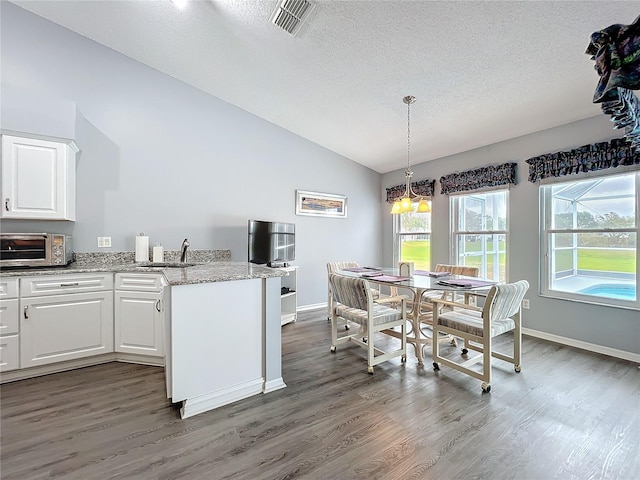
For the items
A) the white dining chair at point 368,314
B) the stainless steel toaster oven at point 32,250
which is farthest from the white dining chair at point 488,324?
the stainless steel toaster oven at point 32,250

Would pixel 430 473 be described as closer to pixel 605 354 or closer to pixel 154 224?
pixel 605 354

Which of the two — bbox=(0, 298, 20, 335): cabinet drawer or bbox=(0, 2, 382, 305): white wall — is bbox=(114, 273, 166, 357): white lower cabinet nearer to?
bbox=(0, 298, 20, 335): cabinet drawer

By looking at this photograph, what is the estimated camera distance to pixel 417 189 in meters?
4.86

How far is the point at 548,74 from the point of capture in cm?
256

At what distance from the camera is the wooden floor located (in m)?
Result: 1.51

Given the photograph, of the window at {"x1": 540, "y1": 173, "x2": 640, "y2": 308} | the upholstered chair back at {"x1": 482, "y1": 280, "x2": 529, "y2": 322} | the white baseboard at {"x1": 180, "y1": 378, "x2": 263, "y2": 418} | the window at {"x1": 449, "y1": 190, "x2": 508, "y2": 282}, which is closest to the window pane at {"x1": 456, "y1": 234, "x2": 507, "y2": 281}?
the window at {"x1": 449, "y1": 190, "x2": 508, "y2": 282}

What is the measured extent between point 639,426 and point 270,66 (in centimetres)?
419

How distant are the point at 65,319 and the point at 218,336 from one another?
1.67 m

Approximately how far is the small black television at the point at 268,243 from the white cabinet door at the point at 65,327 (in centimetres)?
163

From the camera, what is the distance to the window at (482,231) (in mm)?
3922

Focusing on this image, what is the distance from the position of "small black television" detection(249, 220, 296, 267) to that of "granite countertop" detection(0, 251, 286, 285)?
0.48 meters

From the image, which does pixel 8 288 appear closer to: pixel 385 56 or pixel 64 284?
pixel 64 284

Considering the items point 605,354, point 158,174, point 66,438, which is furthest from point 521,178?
point 66,438

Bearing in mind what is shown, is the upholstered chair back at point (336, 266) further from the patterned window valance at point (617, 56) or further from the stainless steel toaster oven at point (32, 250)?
the patterned window valance at point (617, 56)
